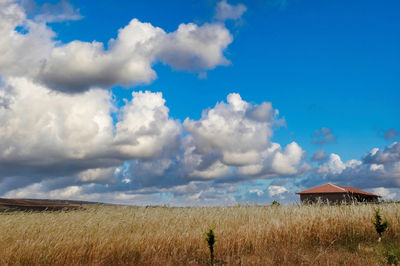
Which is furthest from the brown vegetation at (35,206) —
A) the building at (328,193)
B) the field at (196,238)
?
the building at (328,193)

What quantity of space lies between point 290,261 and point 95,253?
6.55 metres

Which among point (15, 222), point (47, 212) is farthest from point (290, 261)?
point (47, 212)

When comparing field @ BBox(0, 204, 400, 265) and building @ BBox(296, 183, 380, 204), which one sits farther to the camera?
building @ BBox(296, 183, 380, 204)

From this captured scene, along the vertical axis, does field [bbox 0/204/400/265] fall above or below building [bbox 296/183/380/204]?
below

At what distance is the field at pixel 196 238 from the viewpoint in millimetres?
10852

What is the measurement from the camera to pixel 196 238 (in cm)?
1298

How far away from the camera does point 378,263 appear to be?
32.6ft

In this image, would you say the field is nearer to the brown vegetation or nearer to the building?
the brown vegetation

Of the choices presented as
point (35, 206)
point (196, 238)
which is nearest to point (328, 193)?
point (196, 238)

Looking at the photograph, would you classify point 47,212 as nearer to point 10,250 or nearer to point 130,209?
point 130,209

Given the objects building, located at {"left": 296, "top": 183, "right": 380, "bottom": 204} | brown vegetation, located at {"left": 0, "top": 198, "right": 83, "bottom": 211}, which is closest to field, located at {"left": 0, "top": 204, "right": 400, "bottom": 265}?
brown vegetation, located at {"left": 0, "top": 198, "right": 83, "bottom": 211}

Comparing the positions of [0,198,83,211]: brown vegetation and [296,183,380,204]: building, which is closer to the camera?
[0,198,83,211]: brown vegetation

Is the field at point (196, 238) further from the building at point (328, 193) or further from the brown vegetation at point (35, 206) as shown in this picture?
the building at point (328, 193)

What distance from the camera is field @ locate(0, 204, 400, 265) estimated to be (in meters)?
10.9
